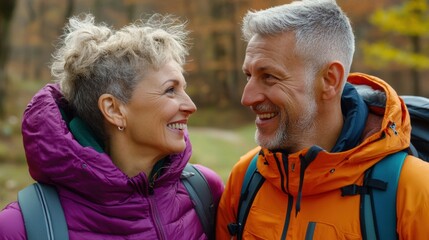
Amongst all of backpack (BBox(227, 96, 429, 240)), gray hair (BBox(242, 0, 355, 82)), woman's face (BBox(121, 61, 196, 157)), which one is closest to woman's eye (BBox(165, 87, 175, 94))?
woman's face (BBox(121, 61, 196, 157))

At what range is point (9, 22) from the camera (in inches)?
463

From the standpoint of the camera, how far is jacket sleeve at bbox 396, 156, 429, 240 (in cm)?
230

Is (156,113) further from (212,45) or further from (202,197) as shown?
(212,45)

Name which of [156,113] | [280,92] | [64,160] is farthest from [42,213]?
[280,92]

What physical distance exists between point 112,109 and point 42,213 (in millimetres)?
640

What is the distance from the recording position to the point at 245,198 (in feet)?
9.55

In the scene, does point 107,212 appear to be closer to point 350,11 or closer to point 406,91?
point 350,11

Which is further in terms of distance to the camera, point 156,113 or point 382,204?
point 156,113

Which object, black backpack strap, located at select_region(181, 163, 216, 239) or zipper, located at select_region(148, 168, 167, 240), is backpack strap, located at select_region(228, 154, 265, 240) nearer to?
black backpack strap, located at select_region(181, 163, 216, 239)

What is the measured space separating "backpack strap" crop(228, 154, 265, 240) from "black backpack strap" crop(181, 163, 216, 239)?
0.20 meters

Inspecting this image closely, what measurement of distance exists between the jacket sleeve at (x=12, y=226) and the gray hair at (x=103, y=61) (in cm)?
63

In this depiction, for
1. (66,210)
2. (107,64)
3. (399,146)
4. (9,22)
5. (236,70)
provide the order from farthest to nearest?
(236,70), (9,22), (107,64), (66,210), (399,146)

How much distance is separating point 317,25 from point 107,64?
41.9 inches

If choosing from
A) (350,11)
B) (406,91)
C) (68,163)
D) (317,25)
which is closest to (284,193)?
(317,25)
